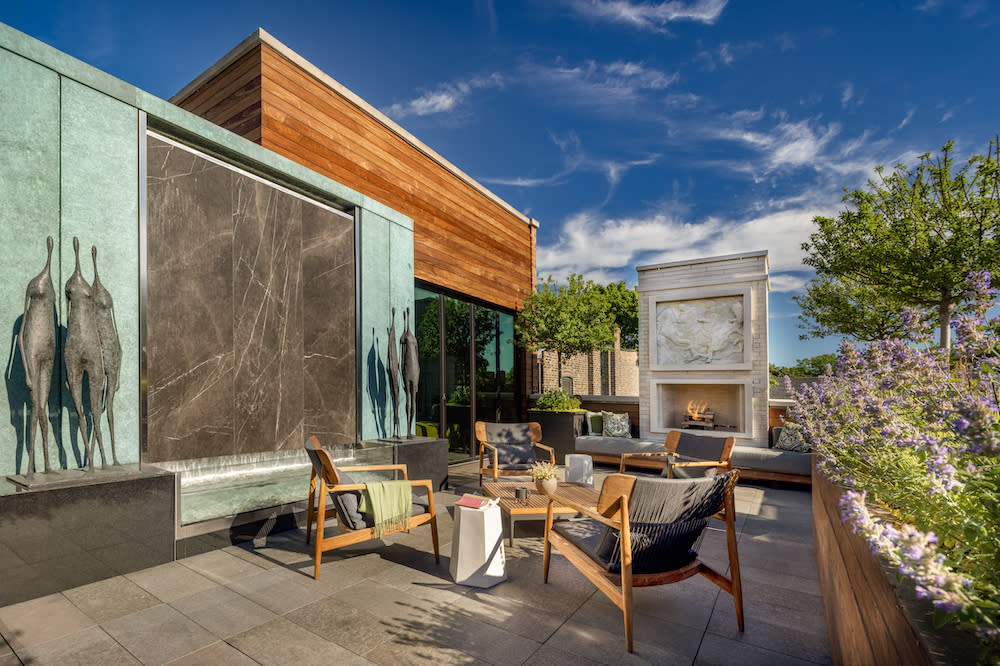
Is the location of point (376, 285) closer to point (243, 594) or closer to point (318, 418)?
point (318, 418)

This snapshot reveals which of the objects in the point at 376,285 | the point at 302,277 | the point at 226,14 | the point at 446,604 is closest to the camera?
the point at 446,604

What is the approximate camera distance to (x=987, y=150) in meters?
7.69

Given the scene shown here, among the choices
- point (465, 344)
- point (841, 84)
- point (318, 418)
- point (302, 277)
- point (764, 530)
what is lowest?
point (764, 530)

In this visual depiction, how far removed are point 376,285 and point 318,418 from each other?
1.92 m

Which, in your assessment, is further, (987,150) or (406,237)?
(987,150)

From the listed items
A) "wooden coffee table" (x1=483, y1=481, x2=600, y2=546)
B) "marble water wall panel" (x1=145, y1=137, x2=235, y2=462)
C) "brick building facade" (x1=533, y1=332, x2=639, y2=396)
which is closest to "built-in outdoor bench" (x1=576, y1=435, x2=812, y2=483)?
"brick building facade" (x1=533, y1=332, x2=639, y2=396)

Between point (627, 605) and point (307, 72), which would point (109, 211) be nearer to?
point (307, 72)

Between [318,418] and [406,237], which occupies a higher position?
[406,237]

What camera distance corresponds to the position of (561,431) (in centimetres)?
829

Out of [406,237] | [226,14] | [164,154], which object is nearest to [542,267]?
[406,237]

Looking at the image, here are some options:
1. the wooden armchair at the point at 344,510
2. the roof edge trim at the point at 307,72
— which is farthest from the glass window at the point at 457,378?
the wooden armchair at the point at 344,510

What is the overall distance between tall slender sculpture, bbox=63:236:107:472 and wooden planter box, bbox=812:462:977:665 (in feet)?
14.3

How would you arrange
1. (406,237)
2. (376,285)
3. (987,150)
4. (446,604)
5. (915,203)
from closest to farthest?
(446,604) → (376,285) → (406,237) → (987,150) → (915,203)

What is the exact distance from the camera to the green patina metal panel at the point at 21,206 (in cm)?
326
